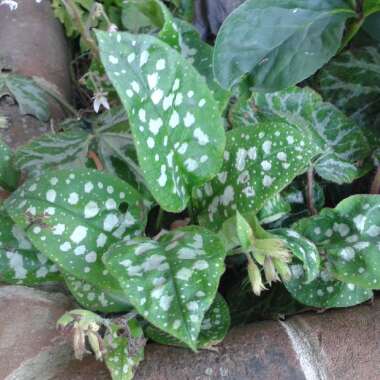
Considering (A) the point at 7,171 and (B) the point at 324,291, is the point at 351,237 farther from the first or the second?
(A) the point at 7,171

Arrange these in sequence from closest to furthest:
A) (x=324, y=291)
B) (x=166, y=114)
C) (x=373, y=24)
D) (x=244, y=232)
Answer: (x=244, y=232) → (x=166, y=114) → (x=324, y=291) → (x=373, y=24)

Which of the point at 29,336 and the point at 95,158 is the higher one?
the point at 95,158

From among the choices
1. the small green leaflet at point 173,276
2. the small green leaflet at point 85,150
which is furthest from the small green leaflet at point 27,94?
the small green leaflet at point 173,276

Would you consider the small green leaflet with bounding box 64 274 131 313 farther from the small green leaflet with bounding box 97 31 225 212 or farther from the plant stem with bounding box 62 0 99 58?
the plant stem with bounding box 62 0 99 58

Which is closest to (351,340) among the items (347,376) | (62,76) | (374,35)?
(347,376)

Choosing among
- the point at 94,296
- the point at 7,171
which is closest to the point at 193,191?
the point at 94,296

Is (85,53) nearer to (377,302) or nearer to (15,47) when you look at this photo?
(15,47)

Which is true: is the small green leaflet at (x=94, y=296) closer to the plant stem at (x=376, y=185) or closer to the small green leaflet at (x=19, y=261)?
the small green leaflet at (x=19, y=261)

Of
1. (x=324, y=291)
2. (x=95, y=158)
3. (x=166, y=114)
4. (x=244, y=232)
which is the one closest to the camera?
(x=244, y=232)
